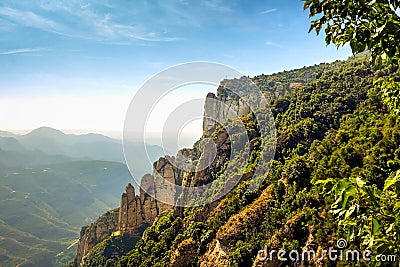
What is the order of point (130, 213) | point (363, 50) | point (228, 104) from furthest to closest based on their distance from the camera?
point (228, 104)
point (130, 213)
point (363, 50)

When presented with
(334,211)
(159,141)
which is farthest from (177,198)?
(334,211)

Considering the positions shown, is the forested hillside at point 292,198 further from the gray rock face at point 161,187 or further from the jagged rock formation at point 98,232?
the jagged rock formation at point 98,232

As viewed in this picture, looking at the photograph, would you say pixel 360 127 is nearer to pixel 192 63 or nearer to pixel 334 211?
pixel 192 63

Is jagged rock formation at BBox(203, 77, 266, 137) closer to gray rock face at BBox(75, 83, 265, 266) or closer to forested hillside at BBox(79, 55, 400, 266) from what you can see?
gray rock face at BBox(75, 83, 265, 266)

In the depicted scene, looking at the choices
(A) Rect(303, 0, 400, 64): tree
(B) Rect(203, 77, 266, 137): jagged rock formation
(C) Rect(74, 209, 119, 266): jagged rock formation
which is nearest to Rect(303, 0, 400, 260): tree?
(A) Rect(303, 0, 400, 64): tree

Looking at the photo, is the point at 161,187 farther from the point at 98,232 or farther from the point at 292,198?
the point at 292,198

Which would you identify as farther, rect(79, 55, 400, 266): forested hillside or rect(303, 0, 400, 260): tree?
rect(79, 55, 400, 266): forested hillside

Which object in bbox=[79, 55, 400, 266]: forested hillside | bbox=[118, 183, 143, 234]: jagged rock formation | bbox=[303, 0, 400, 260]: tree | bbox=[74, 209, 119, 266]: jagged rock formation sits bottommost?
bbox=[74, 209, 119, 266]: jagged rock formation

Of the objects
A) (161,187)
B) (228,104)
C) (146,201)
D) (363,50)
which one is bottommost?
(146,201)

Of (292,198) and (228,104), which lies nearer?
(292,198)

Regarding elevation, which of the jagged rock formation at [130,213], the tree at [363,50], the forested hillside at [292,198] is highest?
the tree at [363,50]

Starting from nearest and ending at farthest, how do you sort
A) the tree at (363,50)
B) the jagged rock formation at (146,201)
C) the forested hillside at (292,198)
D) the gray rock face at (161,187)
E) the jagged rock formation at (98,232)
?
the tree at (363,50) → the forested hillside at (292,198) → the gray rock face at (161,187) → the jagged rock formation at (146,201) → the jagged rock formation at (98,232)

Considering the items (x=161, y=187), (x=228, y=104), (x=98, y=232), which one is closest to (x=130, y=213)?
(x=161, y=187)

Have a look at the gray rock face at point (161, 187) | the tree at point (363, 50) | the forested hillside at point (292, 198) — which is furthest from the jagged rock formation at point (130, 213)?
the tree at point (363, 50)
